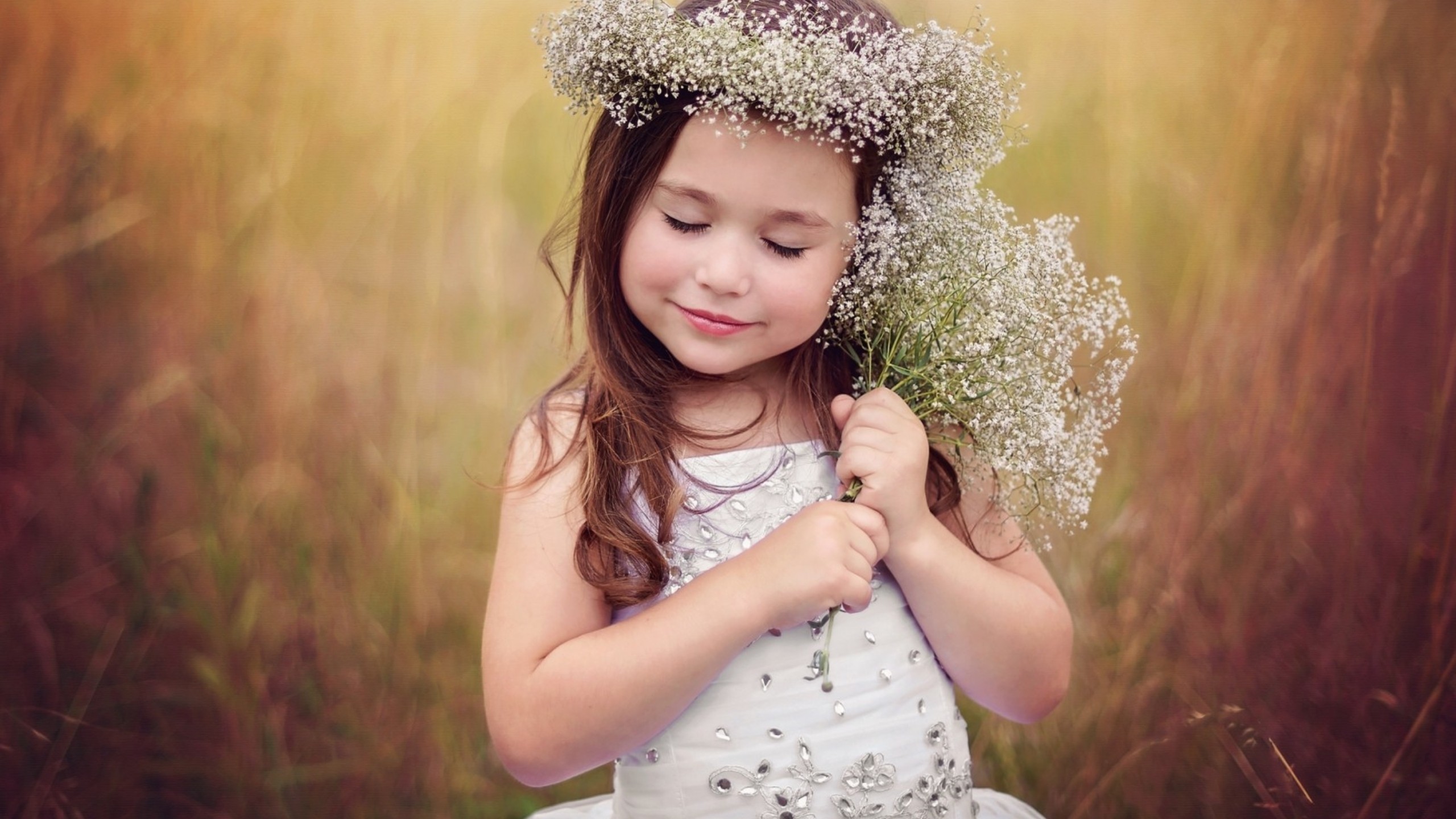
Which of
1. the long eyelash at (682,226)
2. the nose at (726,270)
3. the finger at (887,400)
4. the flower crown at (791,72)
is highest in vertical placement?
the flower crown at (791,72)

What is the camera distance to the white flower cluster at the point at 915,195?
141cm

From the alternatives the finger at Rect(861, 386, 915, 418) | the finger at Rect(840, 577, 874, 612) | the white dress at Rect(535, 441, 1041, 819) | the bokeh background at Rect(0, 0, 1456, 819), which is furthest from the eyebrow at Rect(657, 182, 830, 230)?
the bokeh background at Rect(0, 0, 1456, 819)

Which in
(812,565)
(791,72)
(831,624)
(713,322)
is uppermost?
(791,72)

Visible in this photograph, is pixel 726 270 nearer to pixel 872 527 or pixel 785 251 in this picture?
pixel 785 251

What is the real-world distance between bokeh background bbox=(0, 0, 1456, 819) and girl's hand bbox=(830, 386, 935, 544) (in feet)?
3.39

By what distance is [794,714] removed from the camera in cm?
151

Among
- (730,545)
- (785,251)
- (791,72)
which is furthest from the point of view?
(730,545)

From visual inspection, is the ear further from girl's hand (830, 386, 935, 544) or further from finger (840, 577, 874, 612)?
finger (840, 577, 874, 612)

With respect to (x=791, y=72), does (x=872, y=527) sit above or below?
below

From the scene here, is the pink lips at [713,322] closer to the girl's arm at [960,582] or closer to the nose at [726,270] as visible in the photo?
the nose at [726,270]

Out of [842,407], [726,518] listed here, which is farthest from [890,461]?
[726,518]

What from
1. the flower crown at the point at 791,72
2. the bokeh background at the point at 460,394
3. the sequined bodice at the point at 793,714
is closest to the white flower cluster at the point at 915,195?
the flower crown at the point at 791,72

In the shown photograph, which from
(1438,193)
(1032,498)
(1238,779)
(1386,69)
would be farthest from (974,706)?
(1386,69)

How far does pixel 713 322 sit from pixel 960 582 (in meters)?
0.49
